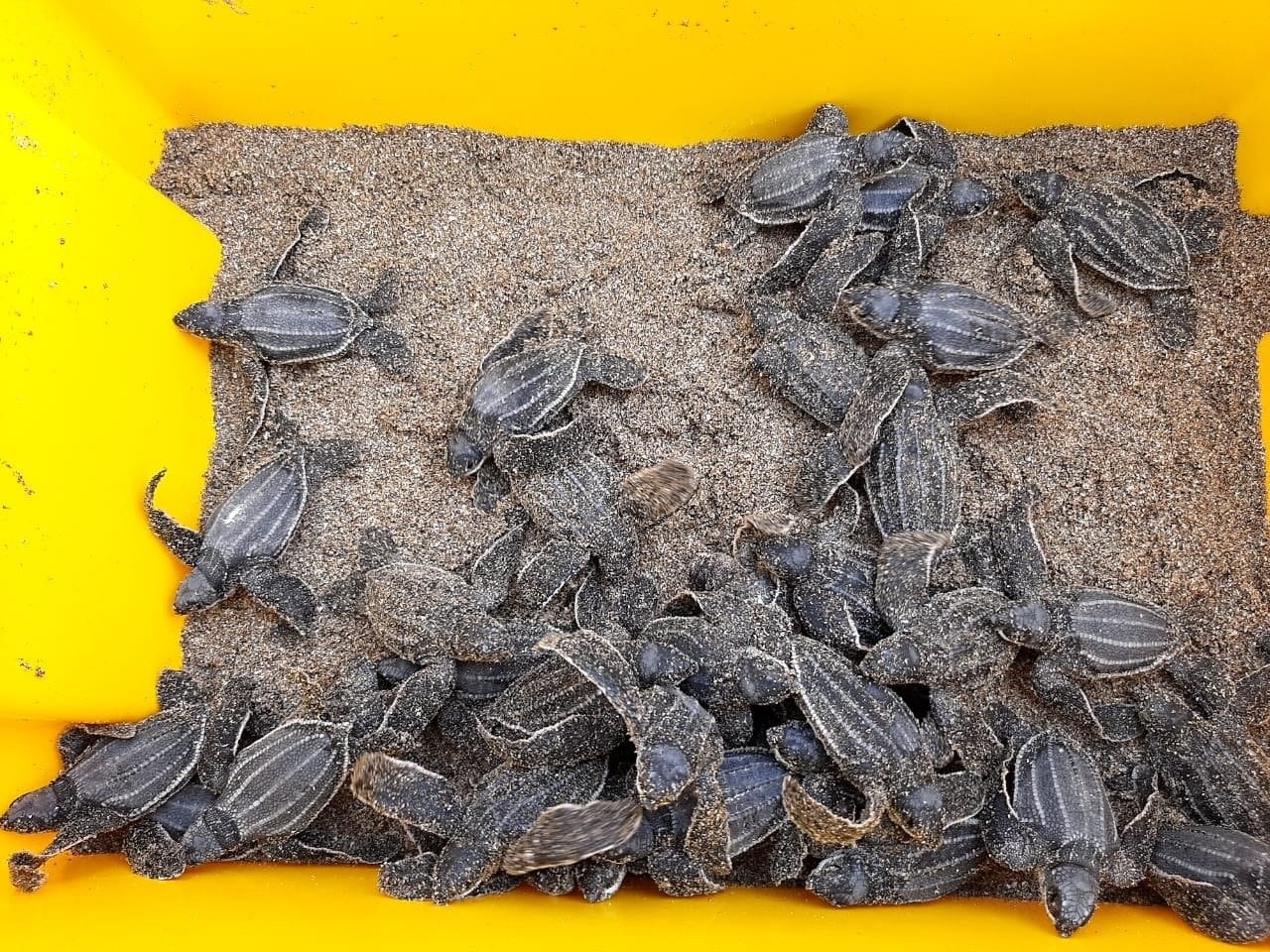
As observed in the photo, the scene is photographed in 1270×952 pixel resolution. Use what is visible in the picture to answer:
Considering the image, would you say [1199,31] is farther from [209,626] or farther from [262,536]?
[209,626]

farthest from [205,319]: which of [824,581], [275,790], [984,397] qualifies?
[984,397]

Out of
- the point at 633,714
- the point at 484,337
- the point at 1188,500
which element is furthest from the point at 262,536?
the point at 1188,500

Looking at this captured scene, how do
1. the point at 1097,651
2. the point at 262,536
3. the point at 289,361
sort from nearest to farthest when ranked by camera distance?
the point at 1097,651 < the point at 262,536 < the point at 289,361

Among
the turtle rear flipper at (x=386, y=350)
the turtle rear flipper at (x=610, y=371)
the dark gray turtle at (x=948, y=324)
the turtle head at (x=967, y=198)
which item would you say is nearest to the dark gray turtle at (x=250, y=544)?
the turtle rear flipper at (x=386, y=350)

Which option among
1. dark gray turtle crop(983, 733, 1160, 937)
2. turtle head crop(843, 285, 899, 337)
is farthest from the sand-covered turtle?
dark gray turtle crop(983, 733, 1160, 937)

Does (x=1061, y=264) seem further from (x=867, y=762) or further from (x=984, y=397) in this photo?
(x=867, y=762)

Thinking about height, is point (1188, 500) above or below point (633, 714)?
below
